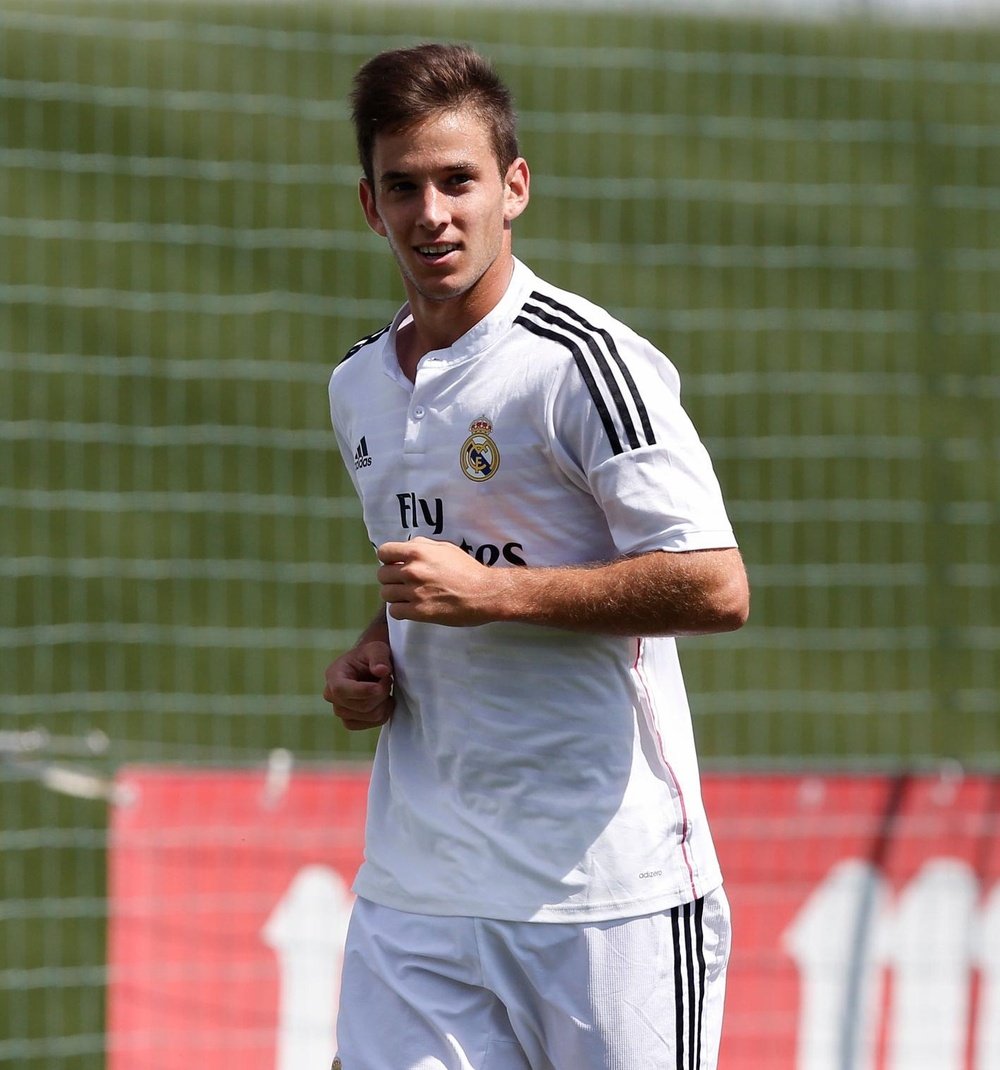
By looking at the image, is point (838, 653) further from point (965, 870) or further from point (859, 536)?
point (965, 870)

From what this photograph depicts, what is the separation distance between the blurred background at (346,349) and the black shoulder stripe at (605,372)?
8.01ft

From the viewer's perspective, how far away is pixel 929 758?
16.7 feet

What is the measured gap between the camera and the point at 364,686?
2.45 meters

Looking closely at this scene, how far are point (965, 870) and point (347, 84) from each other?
279 centimetres

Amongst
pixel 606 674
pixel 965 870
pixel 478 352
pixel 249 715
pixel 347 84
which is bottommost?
pixel 965 870

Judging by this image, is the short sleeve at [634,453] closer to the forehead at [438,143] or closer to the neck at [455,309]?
the neck at [455,309]

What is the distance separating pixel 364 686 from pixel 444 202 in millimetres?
690

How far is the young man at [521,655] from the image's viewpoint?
7.35ft

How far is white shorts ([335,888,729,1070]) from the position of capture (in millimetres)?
2322

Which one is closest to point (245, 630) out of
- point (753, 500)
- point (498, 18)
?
point (753, 500)

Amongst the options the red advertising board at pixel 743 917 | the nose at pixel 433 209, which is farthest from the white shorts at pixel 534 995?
the red advertising board at pixel 743 917

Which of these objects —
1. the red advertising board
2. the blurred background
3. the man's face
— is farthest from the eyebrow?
the blurred background

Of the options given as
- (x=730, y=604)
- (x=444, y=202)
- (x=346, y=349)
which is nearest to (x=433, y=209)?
(x=444, y=202)

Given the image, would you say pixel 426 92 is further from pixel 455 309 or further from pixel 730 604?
pixel 730 604
